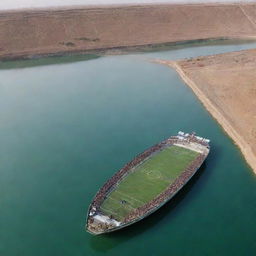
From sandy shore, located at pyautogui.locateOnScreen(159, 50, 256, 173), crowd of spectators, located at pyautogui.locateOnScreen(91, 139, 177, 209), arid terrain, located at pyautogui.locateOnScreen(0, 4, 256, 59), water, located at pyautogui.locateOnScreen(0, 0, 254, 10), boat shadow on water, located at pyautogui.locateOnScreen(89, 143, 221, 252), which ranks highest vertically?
water, located at pyautogui.locateOnScreen(0, 0, 254, 10)

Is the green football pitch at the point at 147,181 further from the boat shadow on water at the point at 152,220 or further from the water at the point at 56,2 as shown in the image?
the water at the point at 56,2

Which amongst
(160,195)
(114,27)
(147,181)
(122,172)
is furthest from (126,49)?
(160,195)

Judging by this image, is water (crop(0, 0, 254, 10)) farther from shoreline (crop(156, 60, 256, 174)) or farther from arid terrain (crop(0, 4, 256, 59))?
shoreline (crop(156, 60, 256, 174))

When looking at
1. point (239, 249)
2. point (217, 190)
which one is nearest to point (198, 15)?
point (217, 190)

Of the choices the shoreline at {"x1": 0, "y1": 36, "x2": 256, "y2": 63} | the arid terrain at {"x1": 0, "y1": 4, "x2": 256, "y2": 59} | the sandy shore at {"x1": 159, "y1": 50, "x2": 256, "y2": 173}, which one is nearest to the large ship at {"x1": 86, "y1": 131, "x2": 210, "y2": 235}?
the sandy shore at {"x1": 159, "y1": 50, "x2": 256, "y2": 173}

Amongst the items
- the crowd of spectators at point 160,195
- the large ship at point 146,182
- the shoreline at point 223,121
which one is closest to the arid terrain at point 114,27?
the shoreline at point 223,121

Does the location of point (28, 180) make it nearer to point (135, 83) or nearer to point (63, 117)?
point (63, 117)

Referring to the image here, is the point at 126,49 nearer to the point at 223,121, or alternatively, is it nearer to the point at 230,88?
the point at 230,88
